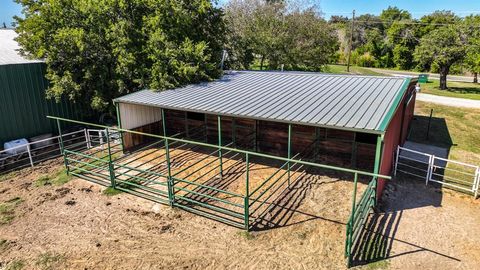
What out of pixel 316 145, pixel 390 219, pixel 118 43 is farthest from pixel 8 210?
pixel 390 219

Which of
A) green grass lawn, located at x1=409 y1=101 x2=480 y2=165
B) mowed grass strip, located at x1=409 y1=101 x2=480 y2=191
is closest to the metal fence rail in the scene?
mowed grass strip, located at x1=409 y1=101 x2=480 y2=191

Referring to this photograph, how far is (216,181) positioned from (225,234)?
2752mm

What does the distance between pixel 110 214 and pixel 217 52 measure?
1073 centimetres

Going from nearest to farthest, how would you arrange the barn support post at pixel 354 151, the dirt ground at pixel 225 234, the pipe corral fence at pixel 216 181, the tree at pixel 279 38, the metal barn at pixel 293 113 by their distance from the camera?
the dirt ground at pixel 225 234 < the pipe corral fence at pixel 216 181 < the metal barn at pixel 293 113 < the barn support post at pixel 354 151 < the tree at pixel 279 38

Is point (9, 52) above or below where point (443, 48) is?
below

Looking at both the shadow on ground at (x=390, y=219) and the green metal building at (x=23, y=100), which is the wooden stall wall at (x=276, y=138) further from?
the green metal building at (x=23, y=100)

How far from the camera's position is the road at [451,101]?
21938 mm

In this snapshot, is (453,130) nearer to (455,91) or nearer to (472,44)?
(472,44)

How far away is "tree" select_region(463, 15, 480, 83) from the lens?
2486 centimetres

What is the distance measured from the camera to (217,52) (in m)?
16.7

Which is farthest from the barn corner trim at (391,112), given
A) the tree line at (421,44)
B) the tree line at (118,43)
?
the tree line at (421,44)

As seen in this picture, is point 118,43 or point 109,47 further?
point 109,47

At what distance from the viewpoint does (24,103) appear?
43.5ft

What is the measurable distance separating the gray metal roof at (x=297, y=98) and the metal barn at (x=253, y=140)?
0.03 metres
